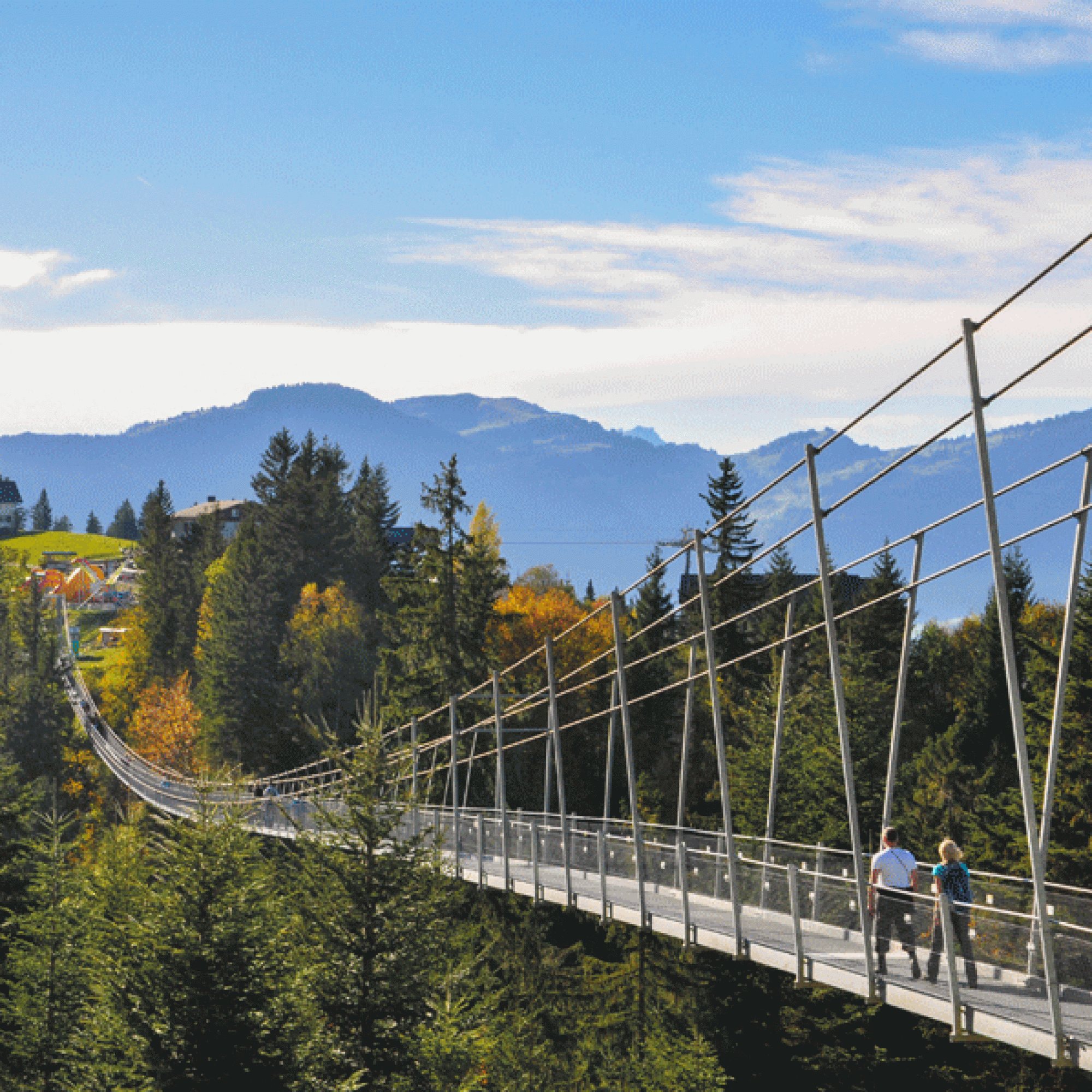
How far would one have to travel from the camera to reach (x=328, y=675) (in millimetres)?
72125

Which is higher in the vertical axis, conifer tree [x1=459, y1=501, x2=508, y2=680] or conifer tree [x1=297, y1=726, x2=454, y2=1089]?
conifer tree [x1=459, y1=501, x2=508, y2=680]

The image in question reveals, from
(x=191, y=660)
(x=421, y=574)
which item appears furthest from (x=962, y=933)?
(x=191, y=660)

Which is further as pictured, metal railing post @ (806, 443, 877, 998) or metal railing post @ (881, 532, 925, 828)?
metal railing post @ (881, 532, 925, 828)

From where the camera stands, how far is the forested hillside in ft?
64.2

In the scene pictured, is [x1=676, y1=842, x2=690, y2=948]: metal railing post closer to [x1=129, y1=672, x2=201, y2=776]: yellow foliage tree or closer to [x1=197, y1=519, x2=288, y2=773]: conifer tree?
[x1=197, y1=519, x2=288, y2=773]: conifer tree

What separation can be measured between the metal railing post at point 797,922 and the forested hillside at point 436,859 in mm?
7243

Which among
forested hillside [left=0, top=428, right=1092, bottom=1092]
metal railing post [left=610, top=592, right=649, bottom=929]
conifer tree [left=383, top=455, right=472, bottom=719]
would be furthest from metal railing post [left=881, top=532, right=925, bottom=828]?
conifer tree [left=383, top=455, right=472, bottom=719]

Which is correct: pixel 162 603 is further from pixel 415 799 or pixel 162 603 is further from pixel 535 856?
pixel 535 856

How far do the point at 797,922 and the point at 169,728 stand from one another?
7033 cm

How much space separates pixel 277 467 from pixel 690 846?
226ft

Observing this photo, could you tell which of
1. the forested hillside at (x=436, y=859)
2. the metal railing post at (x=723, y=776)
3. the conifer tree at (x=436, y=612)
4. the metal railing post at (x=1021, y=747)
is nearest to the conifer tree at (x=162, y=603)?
the forested hillside at (x=436, y=859)

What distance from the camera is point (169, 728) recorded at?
81.2 metres

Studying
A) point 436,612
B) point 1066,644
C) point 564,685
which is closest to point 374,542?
point 564,685

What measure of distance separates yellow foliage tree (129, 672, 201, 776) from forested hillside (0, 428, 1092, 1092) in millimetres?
284
